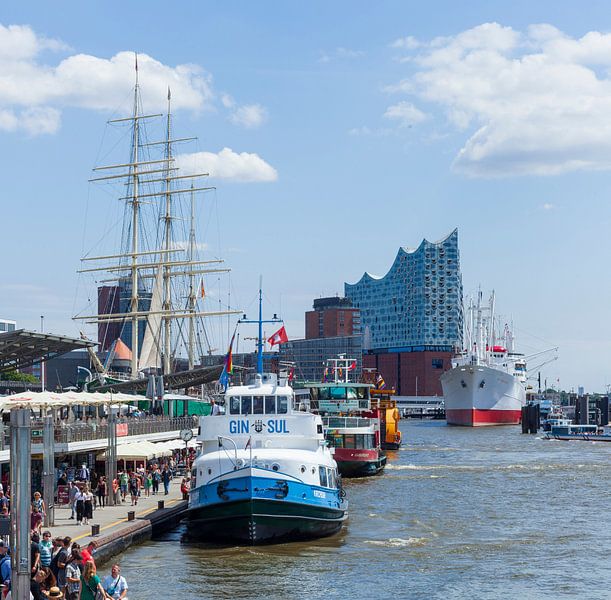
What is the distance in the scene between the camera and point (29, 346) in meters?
52.8

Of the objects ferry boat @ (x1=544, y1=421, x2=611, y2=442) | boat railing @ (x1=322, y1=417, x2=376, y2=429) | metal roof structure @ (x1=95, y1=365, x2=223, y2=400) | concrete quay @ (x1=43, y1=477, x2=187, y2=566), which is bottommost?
ferry boat @ (x1=544, y1=421, x2=611, y2=442)

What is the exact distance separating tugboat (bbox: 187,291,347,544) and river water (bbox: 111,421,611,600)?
760mm

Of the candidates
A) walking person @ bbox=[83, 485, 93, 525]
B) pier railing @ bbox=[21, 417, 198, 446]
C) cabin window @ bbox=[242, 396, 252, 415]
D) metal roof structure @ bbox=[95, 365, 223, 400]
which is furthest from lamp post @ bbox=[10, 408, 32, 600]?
metal roof structure @ bbox=[95, 365, 223, 400]

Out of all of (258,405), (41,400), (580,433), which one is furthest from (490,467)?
(580,433)

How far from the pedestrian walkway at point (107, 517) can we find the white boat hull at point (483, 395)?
12319cm

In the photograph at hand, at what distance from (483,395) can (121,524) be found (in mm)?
137454

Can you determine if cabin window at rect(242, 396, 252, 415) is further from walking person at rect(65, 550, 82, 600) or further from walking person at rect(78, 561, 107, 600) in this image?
walking person at rect(78, 561, 107, 600)

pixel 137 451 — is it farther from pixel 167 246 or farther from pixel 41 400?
pixel 167 246

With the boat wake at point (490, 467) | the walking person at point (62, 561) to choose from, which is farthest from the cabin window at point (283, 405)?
the boat wake at point (490, 467)

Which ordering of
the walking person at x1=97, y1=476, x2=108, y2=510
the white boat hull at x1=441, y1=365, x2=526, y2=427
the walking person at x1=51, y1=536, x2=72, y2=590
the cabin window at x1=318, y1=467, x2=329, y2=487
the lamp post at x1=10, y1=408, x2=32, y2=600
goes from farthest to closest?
the white boat hull at x1=441, y1=365, x2=526, y2=427 → the walking person at x1=97, y1=476, x2=108, y2=510 → the cabin window at x1=318, y1=467, x2=329, y2=487 → the walking person at x1=51, y1=536, x2=72, y2=590 → the lamp post at x1=10, y1=408, x2=32, y2=600

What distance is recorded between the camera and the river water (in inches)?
1244

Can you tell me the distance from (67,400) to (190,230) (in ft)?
319

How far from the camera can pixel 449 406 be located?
182 m

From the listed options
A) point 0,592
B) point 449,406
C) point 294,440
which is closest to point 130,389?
point 294,440
